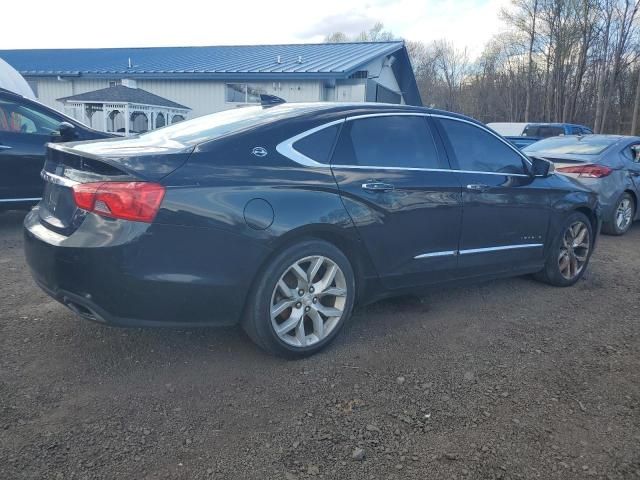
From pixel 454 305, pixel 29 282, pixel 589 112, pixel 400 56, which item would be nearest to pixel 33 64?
pixel 400 56

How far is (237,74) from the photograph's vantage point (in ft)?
70.1

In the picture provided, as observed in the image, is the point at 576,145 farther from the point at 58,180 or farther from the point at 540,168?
the point at 58,180

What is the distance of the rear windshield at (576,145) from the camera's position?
797cm

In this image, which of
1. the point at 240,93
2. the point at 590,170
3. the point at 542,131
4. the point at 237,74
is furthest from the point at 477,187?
the point at 240,93

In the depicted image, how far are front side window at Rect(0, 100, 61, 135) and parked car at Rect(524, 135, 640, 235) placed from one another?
6.87 metres

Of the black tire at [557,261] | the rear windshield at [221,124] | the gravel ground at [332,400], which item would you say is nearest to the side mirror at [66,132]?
the gravel ground at [332,400]

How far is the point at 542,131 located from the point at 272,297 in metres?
20.1

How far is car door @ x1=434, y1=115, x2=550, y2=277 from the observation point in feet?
13.5

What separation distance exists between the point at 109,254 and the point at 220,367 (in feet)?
3.18

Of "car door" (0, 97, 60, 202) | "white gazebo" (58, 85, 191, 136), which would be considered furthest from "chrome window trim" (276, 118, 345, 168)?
"white gazebo" (58, 85, 191, 136)

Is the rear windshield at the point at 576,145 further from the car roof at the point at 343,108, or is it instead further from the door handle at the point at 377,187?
the door handle at the point at 377,187

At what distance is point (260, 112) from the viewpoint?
3.69m

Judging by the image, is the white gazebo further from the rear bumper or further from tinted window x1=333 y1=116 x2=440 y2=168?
the rear bumper

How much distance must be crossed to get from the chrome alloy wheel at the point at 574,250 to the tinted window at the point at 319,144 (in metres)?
2.81
